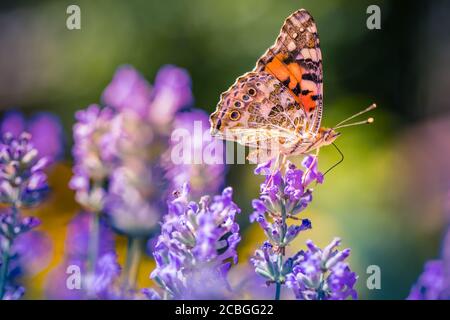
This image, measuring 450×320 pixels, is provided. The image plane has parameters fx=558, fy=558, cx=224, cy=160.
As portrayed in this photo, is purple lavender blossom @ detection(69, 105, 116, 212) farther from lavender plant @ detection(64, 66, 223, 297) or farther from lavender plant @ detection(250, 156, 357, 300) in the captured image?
lavender plant @ detection(250, 156, 357, 300)

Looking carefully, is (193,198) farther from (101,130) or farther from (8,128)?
(8,128)

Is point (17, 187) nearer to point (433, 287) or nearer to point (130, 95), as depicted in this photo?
point (130, 95)

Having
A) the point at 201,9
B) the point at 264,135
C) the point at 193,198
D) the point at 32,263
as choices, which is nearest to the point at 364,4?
the point at 201,9

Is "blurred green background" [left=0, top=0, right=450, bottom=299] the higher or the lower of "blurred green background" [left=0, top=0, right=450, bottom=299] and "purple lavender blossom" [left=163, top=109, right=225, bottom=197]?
the higher

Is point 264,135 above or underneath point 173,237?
above

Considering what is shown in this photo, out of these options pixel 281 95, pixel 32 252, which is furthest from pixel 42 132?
pixel 281 95

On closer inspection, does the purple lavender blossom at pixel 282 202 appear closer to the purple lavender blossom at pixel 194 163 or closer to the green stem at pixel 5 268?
the purple lavender blossom at pixel 194 163

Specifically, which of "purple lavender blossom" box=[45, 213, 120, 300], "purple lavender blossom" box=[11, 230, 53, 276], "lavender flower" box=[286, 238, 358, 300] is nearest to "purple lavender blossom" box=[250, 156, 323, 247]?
"lavender flower" box=[286, 238, 358, 300]
